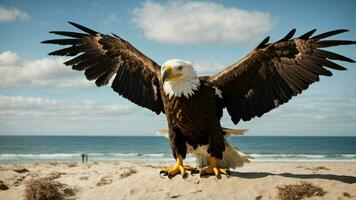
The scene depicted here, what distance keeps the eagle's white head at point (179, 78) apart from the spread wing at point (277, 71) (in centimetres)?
54

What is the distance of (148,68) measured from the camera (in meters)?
6.85

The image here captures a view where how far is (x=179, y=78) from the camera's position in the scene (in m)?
5.85

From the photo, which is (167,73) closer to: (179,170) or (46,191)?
(179,170)

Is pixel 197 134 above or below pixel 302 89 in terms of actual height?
below

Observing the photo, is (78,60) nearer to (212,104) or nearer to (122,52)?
(122,52)

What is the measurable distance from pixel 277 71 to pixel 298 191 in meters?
2.00

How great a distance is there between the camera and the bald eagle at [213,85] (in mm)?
5961

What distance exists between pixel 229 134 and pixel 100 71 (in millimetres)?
2797

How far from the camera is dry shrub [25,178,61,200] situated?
780cm

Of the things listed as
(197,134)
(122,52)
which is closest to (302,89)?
(197,134)

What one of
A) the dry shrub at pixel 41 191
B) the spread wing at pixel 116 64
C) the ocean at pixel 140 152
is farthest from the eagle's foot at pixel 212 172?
the ocean at pixel 140 152

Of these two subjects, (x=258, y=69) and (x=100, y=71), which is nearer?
(x=258, y=69)

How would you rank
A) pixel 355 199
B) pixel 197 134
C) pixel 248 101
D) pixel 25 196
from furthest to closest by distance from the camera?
pixel 25 196 → pixel 248 101 → pixel 197 134 → pixel 355 199

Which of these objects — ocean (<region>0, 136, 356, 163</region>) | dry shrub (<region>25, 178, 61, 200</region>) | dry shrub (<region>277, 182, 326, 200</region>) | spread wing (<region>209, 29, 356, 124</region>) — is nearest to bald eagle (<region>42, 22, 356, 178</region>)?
spread wing (<region>209, 29, 356, 124</region>)
